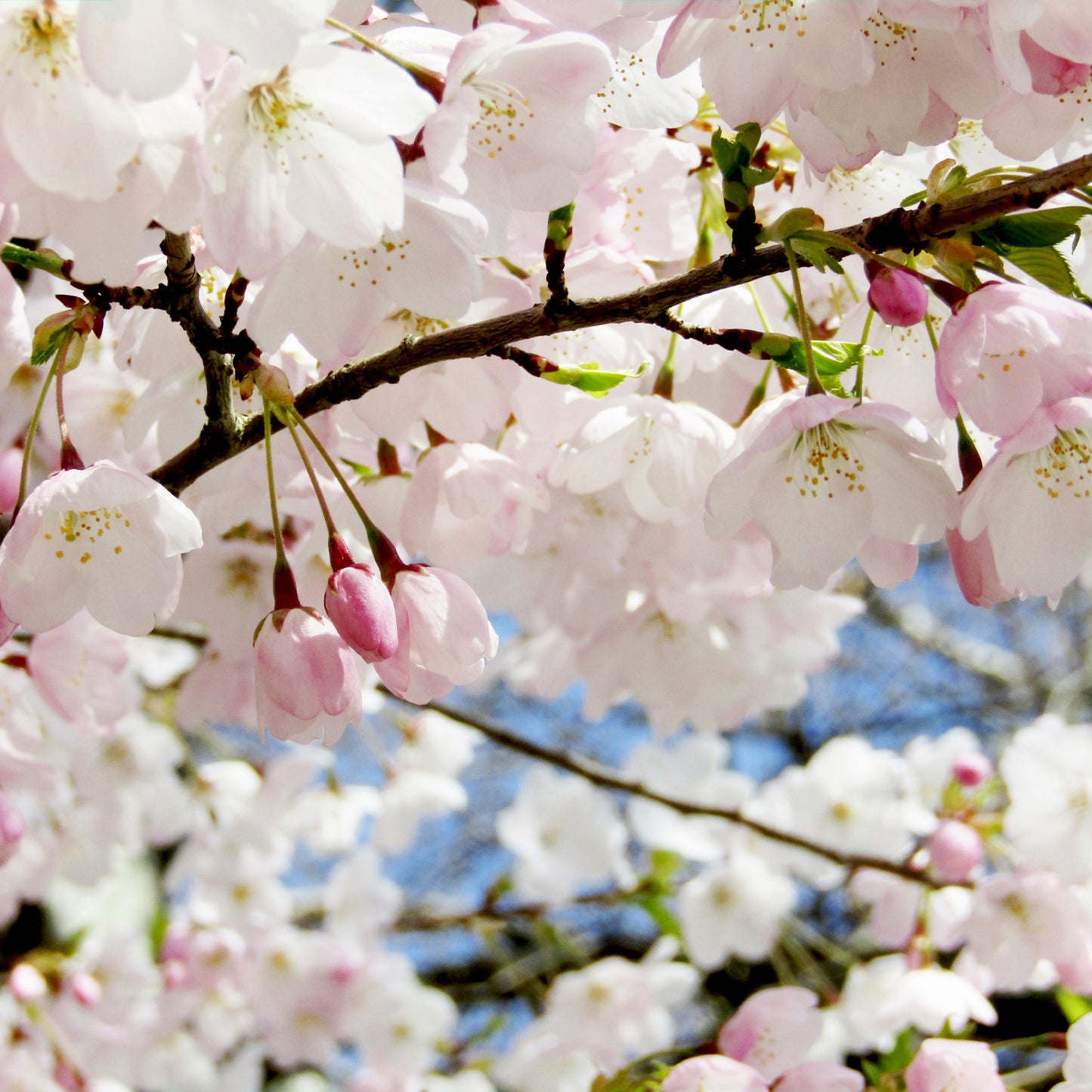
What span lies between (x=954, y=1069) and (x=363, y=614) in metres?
0.88

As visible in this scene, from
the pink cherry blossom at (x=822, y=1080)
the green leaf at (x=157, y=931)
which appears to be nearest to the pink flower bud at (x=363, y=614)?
the pink cherry blossom at (x=822, y=1080)

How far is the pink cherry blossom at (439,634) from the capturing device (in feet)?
Result: 2.98

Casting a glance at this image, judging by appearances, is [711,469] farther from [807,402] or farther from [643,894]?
[643,894]

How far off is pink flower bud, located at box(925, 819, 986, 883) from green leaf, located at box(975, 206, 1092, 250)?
144cm

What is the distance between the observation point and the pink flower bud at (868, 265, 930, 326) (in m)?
0.77

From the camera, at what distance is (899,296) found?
0.77 metres

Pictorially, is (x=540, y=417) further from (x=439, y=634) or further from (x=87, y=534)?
(x=87, y=534)

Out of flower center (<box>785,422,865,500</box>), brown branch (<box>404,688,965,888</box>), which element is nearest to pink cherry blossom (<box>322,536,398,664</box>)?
flower center (<box>785,422,865,500</box>)

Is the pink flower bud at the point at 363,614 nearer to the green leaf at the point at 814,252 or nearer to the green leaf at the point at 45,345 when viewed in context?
the green leaf at the point at 45,345

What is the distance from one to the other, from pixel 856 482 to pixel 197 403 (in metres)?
0.67

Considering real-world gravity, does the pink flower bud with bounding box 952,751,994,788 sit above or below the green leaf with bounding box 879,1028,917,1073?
above

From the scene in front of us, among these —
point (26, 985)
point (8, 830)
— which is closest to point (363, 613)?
point (8, 830)

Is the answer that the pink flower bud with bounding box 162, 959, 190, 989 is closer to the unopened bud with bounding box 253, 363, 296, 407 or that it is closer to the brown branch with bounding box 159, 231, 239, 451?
the brown branch with bounding box 159, 231, 239, 451

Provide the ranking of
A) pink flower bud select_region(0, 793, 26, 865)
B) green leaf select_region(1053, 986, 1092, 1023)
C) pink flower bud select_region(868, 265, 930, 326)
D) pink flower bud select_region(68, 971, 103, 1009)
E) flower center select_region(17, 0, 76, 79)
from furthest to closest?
pink flower bud select_region(68, 971, 103, 1009)
green leaf select_region(1053, 986, 1092, 1023)
pink flower bud select_region(0, 793, 26, 865)
pink flower bud select_region(868, 265, 930, 326)
flower center select_region(17, 0, 76, 79)
